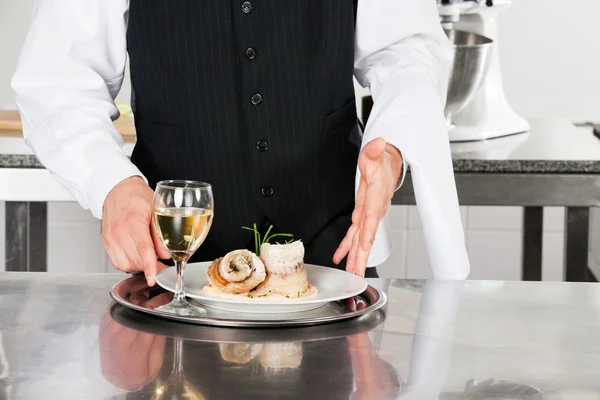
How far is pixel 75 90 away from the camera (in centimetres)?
168

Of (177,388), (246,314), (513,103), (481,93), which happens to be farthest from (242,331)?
(513,103)

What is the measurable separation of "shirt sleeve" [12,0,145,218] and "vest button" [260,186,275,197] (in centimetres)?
28

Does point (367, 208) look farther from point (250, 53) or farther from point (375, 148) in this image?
point (250, 53)

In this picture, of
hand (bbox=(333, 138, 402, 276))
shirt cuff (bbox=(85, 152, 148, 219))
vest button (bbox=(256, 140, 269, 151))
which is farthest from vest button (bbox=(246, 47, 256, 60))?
hand (bbox=(333, 138, 402, 276))

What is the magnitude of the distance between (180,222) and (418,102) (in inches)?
25.7

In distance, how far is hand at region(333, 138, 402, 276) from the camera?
132cm

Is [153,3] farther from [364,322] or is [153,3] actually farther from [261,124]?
[364,322]

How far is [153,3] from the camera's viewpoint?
1.72 m

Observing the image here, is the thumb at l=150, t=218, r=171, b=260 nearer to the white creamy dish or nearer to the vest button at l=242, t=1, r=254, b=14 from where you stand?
the white creamy dish

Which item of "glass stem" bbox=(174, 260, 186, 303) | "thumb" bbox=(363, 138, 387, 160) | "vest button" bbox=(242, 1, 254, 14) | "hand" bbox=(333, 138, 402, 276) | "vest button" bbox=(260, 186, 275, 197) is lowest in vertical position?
"glass stem" bbox=(174, 260, 186, 303)

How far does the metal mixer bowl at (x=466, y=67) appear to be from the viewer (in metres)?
2.76

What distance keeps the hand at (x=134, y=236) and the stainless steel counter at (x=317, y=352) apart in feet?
0.19

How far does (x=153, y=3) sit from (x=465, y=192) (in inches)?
46.3

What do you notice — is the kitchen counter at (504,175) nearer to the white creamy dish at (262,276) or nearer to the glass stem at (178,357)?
the white creamy dish at (262,276)
